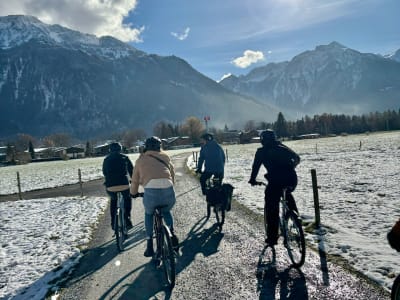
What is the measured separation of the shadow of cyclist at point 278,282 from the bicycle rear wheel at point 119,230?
130 inches

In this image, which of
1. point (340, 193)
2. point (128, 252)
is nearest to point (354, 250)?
point (128, 252)

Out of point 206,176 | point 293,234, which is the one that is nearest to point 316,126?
point 206,176

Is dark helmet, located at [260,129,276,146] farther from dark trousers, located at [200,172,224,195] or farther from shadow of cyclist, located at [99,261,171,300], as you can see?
dark trousers, located at [200,172,224,195]

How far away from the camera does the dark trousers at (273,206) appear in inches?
230

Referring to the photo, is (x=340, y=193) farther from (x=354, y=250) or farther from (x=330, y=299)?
(x=330, y=299)

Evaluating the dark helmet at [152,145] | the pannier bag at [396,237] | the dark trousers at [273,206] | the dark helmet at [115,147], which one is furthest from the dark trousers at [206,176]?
the pannier bag at [396,237]

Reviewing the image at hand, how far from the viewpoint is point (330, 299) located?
441cm

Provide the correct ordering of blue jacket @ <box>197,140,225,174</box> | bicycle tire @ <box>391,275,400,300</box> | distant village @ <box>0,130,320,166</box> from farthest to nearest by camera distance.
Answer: distant village @ <box>0,130,320,166</box>
blue jacket @ <box>197,140,225,174</box>
bicycle tire @ <box>391,275,400,300</box>

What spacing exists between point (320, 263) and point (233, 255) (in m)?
1.64

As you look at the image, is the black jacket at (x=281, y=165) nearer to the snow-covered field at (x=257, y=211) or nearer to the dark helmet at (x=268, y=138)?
the dark helmet at (x=268, y=138)

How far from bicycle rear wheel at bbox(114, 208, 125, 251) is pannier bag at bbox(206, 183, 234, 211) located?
2.49m

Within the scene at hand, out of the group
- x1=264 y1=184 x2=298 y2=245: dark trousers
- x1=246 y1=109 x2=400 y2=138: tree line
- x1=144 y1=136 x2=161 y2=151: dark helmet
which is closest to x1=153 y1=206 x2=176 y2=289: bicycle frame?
x1=144 y1=136 x2=161 y2=151: dark helmet

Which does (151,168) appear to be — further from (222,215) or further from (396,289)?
(396,289)

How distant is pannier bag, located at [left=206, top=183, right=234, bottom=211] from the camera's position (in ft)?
28.5
